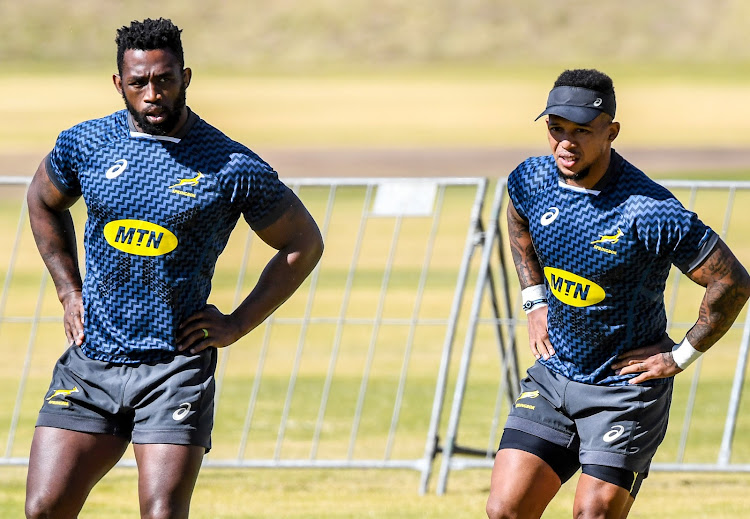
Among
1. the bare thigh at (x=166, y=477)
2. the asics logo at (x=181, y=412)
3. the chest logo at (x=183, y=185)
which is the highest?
the chest logo at (x=183, y=185)

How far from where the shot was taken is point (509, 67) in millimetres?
80750

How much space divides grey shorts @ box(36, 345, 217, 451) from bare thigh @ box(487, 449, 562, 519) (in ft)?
3.67

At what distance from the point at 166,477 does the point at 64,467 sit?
1.31 ft

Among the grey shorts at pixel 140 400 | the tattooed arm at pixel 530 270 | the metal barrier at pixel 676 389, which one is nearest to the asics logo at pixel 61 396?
the grey shorts at pixel 140 400

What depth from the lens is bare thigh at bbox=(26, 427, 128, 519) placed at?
478 cm

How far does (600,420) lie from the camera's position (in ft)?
17.1

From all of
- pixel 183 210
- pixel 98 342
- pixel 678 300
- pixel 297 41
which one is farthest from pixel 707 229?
pixel 297 41

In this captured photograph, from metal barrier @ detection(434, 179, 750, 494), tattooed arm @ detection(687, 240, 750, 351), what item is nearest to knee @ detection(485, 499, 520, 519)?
tattooed arm @ detection(687, 240, 750, 351)

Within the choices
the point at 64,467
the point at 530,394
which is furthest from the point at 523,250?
the point at 64,467

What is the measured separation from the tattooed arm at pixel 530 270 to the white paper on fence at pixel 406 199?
6.48 ft

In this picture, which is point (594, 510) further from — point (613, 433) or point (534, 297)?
point (534, 297)

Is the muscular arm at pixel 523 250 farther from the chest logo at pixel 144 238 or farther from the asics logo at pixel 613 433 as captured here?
the chest logo at pixel 144 238

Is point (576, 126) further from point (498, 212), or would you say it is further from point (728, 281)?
point (498, 212)

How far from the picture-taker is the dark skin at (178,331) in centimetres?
475
